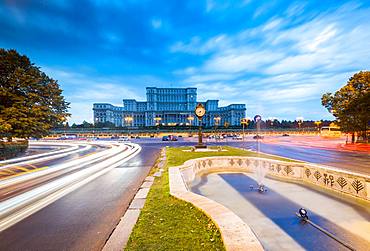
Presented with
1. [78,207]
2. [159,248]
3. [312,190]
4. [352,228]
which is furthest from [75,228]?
[312,190]

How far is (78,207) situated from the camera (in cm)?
611

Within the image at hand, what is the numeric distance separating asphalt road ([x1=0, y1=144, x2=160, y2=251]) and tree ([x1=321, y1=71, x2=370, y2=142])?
107 ft

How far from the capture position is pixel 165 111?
13775 cm

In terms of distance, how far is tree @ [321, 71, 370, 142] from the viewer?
24.8 meters

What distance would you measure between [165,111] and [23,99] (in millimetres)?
118674

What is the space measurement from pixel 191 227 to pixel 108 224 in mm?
2490

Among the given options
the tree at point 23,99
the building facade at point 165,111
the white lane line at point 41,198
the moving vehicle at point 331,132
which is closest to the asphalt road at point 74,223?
the white lane line at point 41,198

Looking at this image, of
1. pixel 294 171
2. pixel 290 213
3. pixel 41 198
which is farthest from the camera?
pixel 294 171

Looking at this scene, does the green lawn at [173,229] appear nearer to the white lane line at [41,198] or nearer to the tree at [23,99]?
the white lane line at [41,198]

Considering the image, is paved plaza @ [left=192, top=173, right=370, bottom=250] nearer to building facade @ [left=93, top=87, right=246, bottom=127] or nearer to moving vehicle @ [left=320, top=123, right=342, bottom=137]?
moving vehicle @ [left=320, top=123, right=342, bottom=137]

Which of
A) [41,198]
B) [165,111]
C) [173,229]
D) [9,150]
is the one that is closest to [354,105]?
[173,229]

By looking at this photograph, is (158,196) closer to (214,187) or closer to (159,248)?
(159,248)

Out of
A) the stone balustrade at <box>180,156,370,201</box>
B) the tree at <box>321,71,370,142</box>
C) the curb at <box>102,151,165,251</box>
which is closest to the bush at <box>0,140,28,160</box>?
the stone balustrade at <box>180,156,370,201</box>

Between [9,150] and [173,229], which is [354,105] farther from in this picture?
[9,150]
